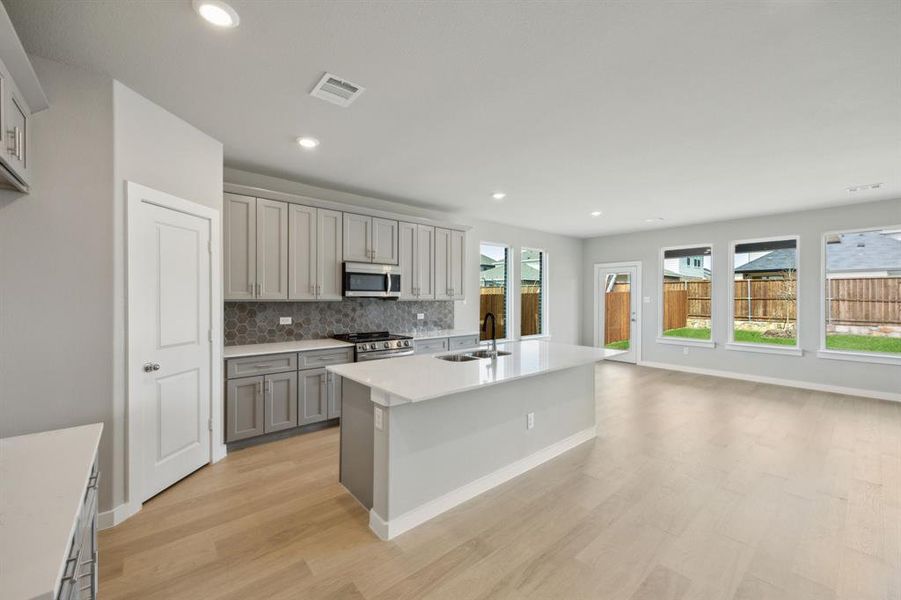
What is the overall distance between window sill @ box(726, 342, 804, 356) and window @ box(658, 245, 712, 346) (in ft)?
1.20

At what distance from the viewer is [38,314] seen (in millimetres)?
2078

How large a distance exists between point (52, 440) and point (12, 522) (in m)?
0.64

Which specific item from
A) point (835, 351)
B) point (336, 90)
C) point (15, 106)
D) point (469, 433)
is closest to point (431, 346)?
point (469, 433)

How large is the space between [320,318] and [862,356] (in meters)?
7.18

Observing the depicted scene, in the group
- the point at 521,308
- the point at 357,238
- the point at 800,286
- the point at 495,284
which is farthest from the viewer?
the point at 521,308

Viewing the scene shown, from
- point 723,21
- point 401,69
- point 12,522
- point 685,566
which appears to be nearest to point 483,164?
point 401,69

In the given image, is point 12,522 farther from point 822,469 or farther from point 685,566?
point 822,469

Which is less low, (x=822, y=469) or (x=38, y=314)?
(x=38, y=314)

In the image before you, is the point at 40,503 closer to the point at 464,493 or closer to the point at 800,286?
the point at 464,493

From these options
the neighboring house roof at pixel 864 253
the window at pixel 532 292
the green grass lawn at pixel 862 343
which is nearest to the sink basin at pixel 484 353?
the window at pixel 532 292

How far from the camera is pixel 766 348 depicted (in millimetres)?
6000

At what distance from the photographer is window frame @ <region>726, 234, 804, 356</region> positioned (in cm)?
574

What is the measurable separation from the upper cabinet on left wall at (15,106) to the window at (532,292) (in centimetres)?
609

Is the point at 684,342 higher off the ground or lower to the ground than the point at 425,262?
lower
